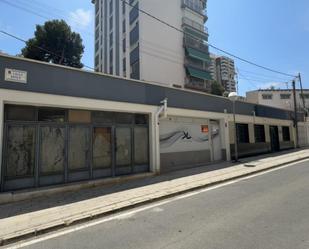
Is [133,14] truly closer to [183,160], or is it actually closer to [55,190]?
[183,160]

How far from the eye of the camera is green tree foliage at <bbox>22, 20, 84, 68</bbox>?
30000 millimetres

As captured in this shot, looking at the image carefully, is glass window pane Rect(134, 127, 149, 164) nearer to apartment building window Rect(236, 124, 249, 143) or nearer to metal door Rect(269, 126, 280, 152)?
apartment building window Rect(236, 124, 249, 143)

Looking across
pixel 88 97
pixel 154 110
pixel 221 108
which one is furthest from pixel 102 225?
pixel 221 108

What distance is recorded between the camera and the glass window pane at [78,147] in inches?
363

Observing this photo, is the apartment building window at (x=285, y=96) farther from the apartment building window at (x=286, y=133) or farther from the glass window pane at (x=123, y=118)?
the glass window pane at (x=123, y=118)

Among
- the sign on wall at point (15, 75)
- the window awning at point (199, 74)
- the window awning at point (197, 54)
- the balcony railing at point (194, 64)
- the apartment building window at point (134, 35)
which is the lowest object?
the sign on wall at point (15, 75)

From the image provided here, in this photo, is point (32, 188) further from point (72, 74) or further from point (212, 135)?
point (212, 135)

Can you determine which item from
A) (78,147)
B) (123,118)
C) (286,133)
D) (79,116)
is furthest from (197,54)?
(78,147)

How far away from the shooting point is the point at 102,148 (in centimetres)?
1009

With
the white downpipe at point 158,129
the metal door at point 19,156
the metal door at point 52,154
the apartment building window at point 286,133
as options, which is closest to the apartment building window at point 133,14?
the apartment building window at point 286,133

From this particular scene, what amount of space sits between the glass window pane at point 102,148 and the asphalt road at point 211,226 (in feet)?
13.2

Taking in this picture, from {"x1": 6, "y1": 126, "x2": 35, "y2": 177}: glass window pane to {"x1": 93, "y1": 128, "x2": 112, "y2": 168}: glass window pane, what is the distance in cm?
231

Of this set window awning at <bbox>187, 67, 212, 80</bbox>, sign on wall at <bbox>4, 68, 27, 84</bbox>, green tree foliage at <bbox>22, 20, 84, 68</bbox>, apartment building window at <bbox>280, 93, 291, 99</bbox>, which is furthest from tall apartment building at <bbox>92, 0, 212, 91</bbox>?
apartment building window at <bbox>280, 93, 291, 99</bbox>

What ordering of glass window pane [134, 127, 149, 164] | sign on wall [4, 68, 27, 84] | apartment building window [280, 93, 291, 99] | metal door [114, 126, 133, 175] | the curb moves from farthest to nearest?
apartment building window [280, 93, 291, 99] → glass window pane [134, 127, 149, 164] → metal door [114, 126, 133, 175] → sign on wall [4, 68, 27, 84] → the curb
